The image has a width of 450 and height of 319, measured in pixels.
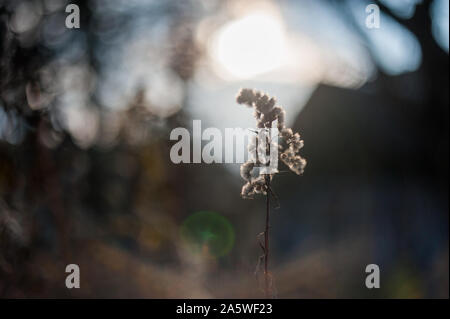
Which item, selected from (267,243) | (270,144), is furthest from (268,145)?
(267,243)

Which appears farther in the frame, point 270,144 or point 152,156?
point 152,156

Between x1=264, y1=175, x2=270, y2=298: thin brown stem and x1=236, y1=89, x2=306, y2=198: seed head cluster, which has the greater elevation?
x1=236, y1=89, x2=306, y2=198: seed head cluster

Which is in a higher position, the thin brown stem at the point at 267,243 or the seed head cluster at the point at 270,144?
the seed head cluster at the point at 270,144

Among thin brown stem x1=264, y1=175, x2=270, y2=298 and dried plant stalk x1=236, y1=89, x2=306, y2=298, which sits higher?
dried plant stalk x1=236, y1=89, x2=306, y2=298

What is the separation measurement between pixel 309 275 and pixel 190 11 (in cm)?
442

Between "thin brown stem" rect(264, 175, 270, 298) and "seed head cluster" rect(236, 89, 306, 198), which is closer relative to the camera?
"thin brown stem" rect(264, 175, 270, 298)

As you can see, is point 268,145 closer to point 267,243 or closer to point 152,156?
point 267,243

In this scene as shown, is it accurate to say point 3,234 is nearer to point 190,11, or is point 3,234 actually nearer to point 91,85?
point 91,85

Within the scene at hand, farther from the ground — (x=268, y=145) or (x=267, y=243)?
(x=268, y=145)

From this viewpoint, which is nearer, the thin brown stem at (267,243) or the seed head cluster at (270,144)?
the thin brown stem at (267,243)

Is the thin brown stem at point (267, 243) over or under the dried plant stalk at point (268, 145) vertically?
under

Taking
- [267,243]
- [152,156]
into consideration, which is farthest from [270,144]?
[152,156]
